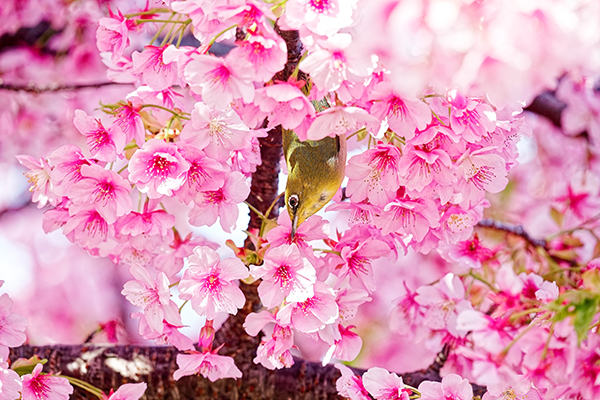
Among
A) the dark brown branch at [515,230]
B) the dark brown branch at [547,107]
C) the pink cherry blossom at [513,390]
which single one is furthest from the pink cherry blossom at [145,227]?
the dark brown branch at [547,107]

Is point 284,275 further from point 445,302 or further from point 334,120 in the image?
point 445,302

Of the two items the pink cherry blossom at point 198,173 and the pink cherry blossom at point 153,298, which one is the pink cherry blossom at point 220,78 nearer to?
the pink cherry blossom at point 198,173

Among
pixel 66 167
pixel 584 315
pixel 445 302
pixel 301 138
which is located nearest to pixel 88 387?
pixel 66 167

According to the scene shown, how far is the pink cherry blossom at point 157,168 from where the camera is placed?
0.91 metres

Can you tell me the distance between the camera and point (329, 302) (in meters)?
0.92

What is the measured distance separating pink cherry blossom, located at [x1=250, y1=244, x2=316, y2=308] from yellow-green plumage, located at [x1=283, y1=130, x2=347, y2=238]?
2.3 inches

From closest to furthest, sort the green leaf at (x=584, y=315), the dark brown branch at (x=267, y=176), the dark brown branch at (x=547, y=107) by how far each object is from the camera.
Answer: the green leaf at (x=584, y=315) < the dark brown branch at (x=267, y=176) < the dark brown branch at (x=547, y=107)

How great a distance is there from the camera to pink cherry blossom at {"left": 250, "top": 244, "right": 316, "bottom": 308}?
0.88 m

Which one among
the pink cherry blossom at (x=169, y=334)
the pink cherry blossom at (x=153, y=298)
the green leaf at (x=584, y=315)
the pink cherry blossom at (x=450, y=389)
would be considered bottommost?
the pink cherry blossom at (x=169, y=334)

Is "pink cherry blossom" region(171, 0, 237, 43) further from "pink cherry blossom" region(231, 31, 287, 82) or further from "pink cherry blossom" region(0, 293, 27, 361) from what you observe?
"pink cherry blossom" region(0, 293, 27, 361)

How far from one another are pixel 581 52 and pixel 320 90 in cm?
33

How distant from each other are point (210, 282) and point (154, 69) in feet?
1.23

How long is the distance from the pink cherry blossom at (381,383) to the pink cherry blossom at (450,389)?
41mm

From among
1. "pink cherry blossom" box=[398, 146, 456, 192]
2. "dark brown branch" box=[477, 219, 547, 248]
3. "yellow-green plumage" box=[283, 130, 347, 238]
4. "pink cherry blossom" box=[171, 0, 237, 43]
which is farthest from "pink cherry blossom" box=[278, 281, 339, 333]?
"dark brown branch" box=[477, 219, 547, 248]
